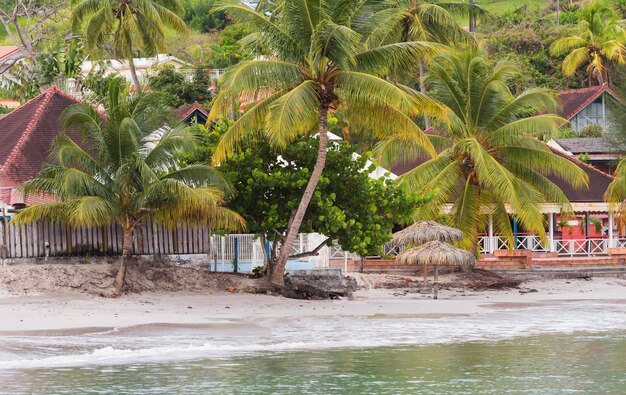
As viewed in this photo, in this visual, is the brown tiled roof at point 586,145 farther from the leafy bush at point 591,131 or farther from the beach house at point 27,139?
the beach house at point 27,139

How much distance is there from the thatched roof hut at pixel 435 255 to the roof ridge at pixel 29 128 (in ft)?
33.5

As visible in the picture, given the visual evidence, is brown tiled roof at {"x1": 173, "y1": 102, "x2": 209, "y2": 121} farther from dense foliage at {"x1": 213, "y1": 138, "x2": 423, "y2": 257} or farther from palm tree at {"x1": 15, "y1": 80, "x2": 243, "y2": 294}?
palm tree at {"x1": 15, "y1": 80, "x2": 243, "y2": 294}

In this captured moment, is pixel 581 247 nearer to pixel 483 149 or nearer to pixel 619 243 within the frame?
pixel 619 243

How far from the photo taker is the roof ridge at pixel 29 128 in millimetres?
27062

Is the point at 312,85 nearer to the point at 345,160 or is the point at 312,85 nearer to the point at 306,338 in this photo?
the point at 345,160

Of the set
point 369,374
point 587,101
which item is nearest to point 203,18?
point 587,101

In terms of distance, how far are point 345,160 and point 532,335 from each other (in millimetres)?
7119

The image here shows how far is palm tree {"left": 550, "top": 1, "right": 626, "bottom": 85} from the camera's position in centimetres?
5591

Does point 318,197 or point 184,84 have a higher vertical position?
point 184,84

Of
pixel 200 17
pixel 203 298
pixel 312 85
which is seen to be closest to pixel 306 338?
pixel 203 298

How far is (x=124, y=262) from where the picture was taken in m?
25.6

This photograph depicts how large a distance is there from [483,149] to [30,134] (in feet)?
44.6

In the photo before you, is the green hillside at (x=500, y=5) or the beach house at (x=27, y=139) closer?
the beach house at (x=27, y=139)

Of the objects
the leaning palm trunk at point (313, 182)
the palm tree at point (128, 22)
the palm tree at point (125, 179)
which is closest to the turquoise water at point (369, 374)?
the palm tree at point (125, 179)
